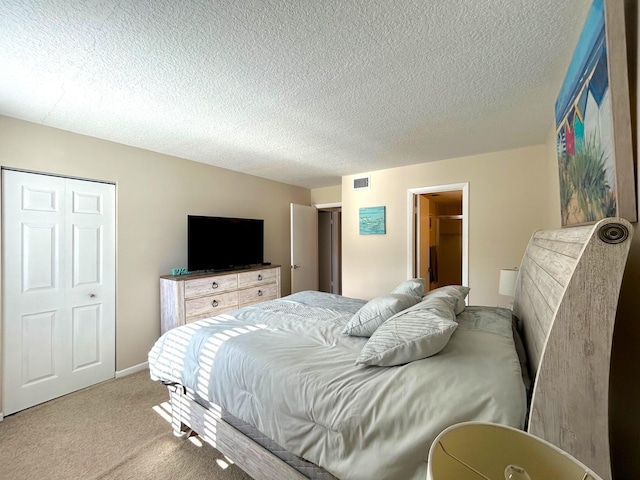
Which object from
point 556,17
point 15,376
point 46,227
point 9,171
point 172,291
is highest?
point 556,17

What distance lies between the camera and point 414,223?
3.83 metres

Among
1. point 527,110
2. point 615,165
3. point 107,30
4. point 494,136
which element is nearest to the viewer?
point 615,165

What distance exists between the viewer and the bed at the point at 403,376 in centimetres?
77

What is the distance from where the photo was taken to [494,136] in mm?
2691

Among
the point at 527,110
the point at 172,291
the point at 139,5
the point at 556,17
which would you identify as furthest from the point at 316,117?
the point at 172,291

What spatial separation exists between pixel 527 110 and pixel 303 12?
1969 mm

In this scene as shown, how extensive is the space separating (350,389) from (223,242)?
9.60 ft

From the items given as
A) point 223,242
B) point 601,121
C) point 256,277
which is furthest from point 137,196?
point 601,121

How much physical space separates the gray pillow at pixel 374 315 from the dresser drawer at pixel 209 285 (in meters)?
2.08

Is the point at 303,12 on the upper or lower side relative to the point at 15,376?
upper

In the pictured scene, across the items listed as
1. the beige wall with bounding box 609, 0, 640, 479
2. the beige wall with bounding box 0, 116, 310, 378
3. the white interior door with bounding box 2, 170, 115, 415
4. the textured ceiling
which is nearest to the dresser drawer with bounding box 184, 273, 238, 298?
the beige wall with bounding box 0, 116, 310, 378

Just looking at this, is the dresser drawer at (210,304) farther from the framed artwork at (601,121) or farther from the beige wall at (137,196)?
the framed artwork at (601,121)

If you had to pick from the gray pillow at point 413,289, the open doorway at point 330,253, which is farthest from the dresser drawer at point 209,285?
the open doorway at point 330,253

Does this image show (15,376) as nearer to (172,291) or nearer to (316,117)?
(172,291)
